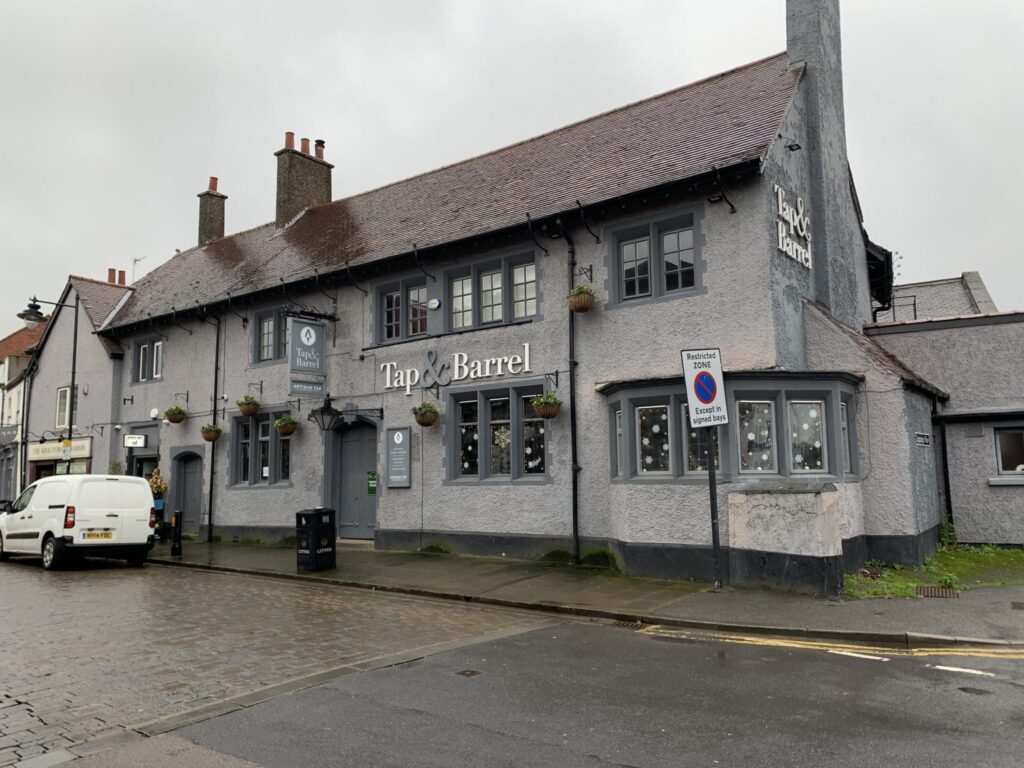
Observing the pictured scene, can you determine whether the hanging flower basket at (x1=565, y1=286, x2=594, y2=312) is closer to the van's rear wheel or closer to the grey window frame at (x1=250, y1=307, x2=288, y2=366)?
the grey window frame at (x1=250, y1=307, x2=288, y2=366)

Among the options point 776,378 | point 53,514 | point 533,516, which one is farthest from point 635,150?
point 53,514

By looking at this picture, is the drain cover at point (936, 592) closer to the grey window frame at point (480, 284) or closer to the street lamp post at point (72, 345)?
the grey window frame at point (480, 284)

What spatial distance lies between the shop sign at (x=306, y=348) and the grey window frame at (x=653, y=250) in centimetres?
736

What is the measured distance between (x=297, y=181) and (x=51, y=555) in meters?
14.0

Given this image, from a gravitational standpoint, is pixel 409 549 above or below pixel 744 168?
below

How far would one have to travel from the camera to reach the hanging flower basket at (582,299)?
14031 millimetres

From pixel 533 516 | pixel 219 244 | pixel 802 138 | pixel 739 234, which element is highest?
pixel 219 244

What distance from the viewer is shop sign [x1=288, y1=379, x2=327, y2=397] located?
17875 mm

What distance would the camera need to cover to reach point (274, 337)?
20.4m

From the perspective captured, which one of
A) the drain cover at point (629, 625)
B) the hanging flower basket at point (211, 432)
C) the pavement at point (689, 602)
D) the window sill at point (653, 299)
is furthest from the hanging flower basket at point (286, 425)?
the drain cover at point (629, 625)

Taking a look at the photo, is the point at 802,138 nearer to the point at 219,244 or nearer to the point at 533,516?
the point at 533,516

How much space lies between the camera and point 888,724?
563 centimetres

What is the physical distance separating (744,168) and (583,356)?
4.25 metres

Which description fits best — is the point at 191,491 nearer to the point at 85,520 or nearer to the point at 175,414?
the point at 175,414
